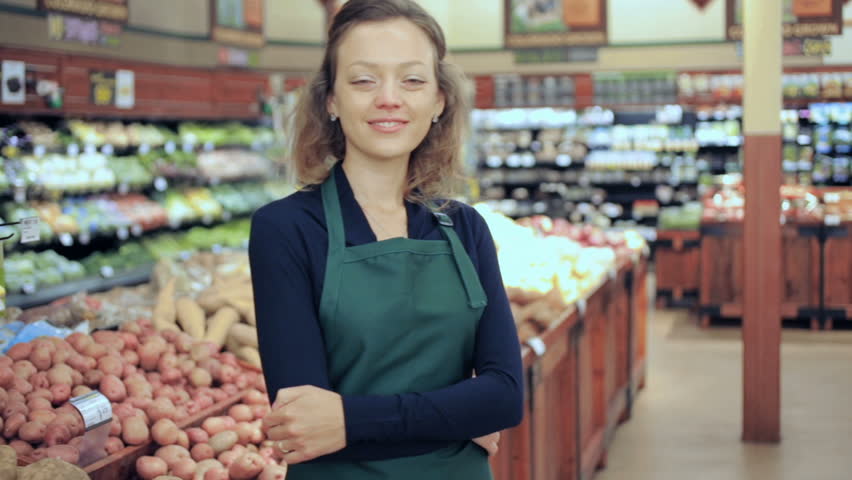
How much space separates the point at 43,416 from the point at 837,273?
828cm

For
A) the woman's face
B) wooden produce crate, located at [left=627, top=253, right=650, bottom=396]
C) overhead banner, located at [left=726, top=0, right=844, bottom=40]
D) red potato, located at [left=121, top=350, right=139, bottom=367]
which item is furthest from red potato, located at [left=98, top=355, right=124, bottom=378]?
overhead banner, located at [left=726, top=0, right=844, bottom=40]

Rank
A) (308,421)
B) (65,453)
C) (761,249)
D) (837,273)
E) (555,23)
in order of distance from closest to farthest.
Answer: (308,421)
(65,453)
(761,249)
(555,23)
(837,273)

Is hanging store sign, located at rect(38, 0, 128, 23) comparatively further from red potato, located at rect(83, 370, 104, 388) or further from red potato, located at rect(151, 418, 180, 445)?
red potato, located at rect(151, 418, 180, 445)

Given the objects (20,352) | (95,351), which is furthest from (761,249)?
(20,352)

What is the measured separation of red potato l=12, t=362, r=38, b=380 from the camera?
9.45 feet

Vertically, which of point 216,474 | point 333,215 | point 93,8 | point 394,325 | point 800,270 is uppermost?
point 93,8

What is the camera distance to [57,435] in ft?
8.41

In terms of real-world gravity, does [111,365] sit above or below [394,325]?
below

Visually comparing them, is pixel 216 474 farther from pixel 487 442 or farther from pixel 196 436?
pixel 487 442

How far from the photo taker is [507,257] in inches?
223

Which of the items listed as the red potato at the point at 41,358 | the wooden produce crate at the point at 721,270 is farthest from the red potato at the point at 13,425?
the wooden produce crate at the point at 721,270

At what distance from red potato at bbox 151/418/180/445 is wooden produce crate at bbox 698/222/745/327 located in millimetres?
7525

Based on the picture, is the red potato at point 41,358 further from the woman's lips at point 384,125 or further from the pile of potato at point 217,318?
the woman's lips at point 384,125

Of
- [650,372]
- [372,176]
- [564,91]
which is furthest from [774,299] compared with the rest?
[564,91]
